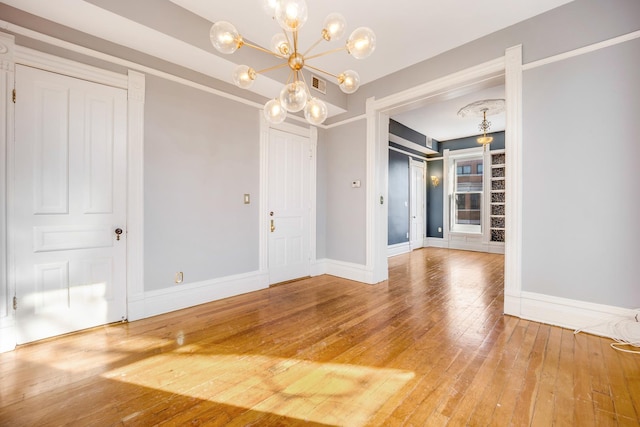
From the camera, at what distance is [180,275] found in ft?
10.6

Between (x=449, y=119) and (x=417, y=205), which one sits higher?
(x=449, y=119)

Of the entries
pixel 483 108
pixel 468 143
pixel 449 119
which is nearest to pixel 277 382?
pixel 483 108

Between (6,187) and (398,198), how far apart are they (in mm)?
6839

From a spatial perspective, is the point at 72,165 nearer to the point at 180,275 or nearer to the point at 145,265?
the point at 145,265

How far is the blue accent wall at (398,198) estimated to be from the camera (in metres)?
6.95

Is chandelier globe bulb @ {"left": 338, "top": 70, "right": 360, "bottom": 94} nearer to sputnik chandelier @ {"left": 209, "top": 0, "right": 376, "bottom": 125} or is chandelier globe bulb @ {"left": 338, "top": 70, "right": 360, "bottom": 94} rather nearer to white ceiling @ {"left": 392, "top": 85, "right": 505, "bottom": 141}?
sputnik chandelier @ {"left": 209, "top": 0, "right": 376, "bottom": 125}

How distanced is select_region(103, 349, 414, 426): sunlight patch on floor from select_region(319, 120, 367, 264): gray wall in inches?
101

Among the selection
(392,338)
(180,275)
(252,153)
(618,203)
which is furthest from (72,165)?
(618,203)

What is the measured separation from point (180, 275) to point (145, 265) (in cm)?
40

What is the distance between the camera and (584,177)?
102 inches

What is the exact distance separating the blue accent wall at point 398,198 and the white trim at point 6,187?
20.6 ft

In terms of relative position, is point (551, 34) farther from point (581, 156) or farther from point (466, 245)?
point (466, 245)

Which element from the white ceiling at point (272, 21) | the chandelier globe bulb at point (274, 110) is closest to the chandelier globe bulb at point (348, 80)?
the chandelier globe bulb at point (274, 110)

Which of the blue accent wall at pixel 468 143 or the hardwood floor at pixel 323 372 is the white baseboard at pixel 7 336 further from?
the blue accent wall at pixel 468 143
